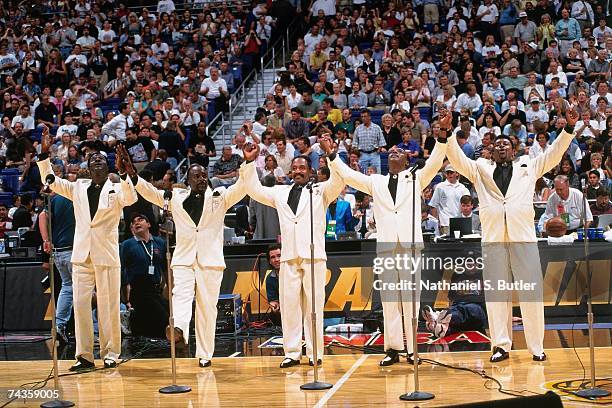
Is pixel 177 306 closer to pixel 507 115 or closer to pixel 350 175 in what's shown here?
pixel 350 175

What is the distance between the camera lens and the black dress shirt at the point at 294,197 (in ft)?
33.8

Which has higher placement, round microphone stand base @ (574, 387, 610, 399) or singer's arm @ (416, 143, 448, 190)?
singer's arm @ (416, 143, 448, 190)

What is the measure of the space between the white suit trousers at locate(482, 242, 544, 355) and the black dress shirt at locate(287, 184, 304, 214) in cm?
210

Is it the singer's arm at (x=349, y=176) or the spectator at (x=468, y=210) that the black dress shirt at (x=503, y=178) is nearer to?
the singer's arm at (x=349, y=176)

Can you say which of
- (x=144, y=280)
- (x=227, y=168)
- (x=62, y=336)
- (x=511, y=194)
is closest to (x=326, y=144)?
(x=511, y=194)

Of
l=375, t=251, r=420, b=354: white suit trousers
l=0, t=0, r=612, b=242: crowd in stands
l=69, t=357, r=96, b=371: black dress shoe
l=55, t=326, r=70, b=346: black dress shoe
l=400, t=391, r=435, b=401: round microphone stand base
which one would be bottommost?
l=400, t=391, r=435, b=401: round microphone stand base

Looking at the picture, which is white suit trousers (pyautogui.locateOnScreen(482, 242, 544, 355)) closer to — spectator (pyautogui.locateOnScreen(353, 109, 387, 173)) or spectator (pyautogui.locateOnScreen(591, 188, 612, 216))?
spectator (pyautogui.locateOnScreen(591, 188, 612, 216))

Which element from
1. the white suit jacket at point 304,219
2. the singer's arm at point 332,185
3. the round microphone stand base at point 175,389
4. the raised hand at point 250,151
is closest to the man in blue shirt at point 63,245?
the white suit jacket at point 304,219

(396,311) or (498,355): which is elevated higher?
(396,311)

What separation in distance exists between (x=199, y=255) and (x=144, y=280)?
8.31 feet

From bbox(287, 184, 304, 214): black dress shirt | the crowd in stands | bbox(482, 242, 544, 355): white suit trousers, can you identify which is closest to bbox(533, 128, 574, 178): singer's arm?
bbox(482, 242, 544, 355): white suit trousers

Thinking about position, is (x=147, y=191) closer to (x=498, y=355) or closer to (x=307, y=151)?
(x=498, y=355)

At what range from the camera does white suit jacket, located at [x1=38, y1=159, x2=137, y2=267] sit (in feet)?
34.6

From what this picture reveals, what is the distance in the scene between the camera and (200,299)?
10461 millimetres
